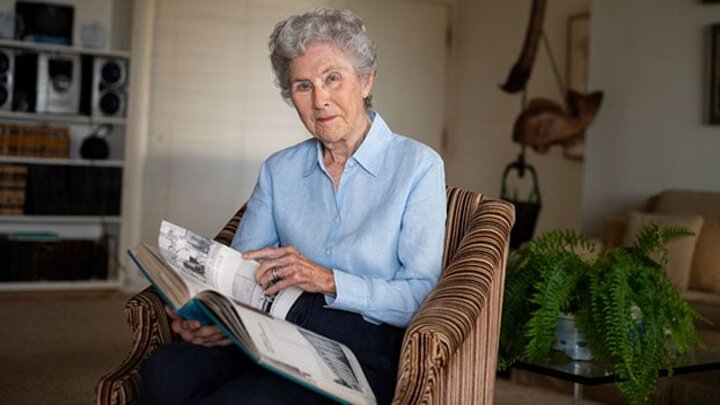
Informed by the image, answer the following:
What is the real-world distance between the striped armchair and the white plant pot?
0.51 m

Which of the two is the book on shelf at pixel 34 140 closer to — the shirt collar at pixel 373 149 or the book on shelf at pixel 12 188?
the book on shelf at pixel 12 188

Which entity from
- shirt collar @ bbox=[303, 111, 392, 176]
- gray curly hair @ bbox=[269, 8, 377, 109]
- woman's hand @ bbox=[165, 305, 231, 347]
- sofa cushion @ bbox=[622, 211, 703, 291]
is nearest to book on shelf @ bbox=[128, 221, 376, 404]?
woman's hand @ bbox=[165, 305, 231, 347]

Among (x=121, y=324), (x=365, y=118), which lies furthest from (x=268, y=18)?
(x=365, y=118)

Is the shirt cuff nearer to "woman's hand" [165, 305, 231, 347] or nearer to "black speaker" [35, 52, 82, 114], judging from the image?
"woman's hand" [165, 305, 231, 347]

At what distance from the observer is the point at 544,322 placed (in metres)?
2.34

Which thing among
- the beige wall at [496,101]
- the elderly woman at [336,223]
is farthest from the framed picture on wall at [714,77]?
the elderly woman at [336,223]

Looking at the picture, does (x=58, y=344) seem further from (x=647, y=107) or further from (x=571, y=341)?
(x=647, y=107)

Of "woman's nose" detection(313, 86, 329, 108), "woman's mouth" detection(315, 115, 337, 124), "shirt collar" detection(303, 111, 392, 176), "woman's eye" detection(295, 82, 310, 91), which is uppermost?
"woman's eye" detection(295, 82, 310, 91)

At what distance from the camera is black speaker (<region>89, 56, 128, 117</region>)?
5.89 meters

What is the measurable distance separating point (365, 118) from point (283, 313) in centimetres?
44

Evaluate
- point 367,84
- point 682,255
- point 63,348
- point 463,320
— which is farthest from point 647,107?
point 463,320

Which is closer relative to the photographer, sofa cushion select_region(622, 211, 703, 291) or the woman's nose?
the woman's nose

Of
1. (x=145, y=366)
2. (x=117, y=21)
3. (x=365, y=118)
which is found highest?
(x=117, y=21)

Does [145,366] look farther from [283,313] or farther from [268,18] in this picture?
[268,18]
